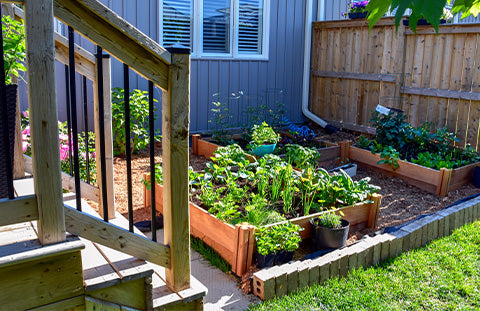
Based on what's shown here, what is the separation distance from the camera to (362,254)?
3.33 m

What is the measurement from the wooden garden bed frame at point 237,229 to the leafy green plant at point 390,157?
1739mm

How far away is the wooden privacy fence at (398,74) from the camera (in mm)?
6609

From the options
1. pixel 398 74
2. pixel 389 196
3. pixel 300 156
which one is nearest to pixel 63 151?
pixel 300 156

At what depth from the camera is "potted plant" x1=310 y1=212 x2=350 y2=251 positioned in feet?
11.4

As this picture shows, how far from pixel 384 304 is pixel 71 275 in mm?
1949

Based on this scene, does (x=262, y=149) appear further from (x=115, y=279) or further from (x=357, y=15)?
(x=115, y=279)

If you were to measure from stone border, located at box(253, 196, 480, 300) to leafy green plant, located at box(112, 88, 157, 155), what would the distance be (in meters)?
3.51

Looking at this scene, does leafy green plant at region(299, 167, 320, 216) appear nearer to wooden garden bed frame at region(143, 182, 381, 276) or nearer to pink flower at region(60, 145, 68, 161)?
wooden garden bed frame at region(143, 182, 381, 276)

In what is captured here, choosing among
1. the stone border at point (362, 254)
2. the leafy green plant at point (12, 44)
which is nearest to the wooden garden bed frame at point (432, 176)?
the stone border at point (362, 254)

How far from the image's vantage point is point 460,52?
6633 mm

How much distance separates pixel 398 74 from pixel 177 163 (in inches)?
242

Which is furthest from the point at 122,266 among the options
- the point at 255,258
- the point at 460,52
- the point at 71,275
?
the point at 460,52

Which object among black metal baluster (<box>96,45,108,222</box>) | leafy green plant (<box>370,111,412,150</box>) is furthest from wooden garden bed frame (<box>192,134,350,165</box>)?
black metal baluster (<box>96,45,108,222</box>)

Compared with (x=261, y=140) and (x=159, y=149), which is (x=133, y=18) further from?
(x=261, y=140)
